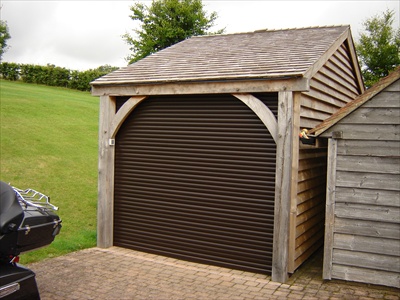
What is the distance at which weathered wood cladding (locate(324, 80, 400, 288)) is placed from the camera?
20.4 feet

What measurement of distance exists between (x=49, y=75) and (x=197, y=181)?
94.9ft

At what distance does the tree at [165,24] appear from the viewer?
98.3 ft

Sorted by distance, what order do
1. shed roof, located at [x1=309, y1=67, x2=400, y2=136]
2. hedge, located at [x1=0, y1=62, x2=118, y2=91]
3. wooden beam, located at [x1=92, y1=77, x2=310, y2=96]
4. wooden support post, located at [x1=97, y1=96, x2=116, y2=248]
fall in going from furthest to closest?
hedge, located at [x1=0, y1=62, x2=118, y2=91], wooden support post, located at [x1=97, y1=96, x2=116, y2=248], wooden beam, located at [x1=92, y1=77, x2=310, y2=96], shed roof, located at [x1=309, y1=67, x2=400, y2=136]

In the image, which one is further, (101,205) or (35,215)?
(101,205)

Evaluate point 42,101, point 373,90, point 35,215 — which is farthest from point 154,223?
point 42,101

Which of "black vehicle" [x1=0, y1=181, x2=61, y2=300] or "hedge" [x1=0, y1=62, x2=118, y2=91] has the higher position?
"hedge" [x1=0, y1=62, x2=118, y2=91]

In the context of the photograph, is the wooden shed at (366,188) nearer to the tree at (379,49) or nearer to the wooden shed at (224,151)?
the wooden shed at (224,151)

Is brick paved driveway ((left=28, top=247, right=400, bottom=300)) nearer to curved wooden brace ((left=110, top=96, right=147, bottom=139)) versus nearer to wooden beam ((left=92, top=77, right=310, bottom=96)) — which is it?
curved wooden brace ((left=110, top=96, right=147, bottom=139))

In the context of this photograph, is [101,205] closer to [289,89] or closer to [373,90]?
[289,89]

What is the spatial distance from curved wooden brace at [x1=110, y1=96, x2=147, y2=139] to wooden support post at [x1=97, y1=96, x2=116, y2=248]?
4.0 inches

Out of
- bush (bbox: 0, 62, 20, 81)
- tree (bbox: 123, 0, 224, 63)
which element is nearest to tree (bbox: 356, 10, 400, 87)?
tree (bbox: 123, 0, 224, 63)

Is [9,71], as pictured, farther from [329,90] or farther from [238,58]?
[329,90]

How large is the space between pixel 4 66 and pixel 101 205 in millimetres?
28172

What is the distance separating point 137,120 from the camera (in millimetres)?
8164
